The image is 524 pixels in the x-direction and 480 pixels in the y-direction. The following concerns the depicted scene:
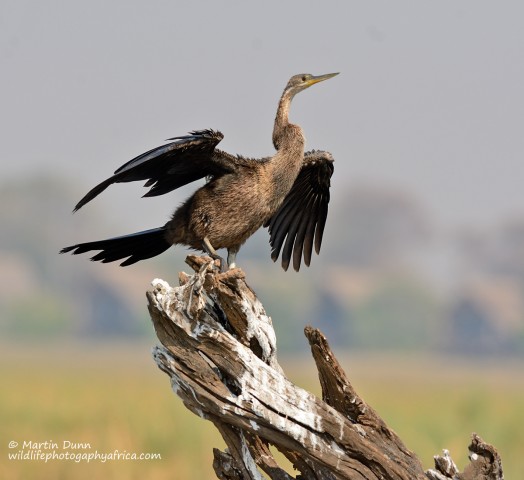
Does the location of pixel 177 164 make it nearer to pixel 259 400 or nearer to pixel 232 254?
pixel 232 254

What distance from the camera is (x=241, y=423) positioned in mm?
5348

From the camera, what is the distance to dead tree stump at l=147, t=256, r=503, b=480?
535 centimetres

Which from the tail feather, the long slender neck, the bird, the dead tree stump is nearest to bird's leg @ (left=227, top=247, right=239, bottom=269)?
the bird

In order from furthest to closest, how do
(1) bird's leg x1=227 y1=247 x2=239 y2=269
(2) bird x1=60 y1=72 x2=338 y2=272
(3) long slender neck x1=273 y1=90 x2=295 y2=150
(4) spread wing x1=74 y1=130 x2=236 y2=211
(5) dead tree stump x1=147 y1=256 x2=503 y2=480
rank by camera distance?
(3) long slender neck x1=273 y1=90 x2=295 y2=150
(1) bird's leg x1=227 y1=247 x2=239 y2=269
(2) bird x1=60 y1=72 x2=338 y2=272
(4) spread wing x1=74 y1=130 x2=236 y2=211
(5) dead tree stump x1=147 y1=256 x2=503 y2=480

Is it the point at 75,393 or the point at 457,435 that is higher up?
the point at 457,435

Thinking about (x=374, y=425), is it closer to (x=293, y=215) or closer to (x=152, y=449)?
(x=293, y=215)

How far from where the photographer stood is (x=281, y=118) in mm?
7070

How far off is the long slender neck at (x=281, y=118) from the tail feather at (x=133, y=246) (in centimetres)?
94

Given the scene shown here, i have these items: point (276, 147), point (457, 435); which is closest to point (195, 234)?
point (276, 147)

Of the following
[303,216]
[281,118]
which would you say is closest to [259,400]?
[281,118]

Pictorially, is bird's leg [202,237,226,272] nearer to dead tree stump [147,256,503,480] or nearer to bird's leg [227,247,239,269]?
bird's leg [227,247,239,269]

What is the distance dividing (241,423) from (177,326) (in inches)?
22.9

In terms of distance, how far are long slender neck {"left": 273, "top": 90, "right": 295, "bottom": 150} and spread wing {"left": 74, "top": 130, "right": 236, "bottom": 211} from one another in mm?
470

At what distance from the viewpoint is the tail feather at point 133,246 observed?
6.85m
